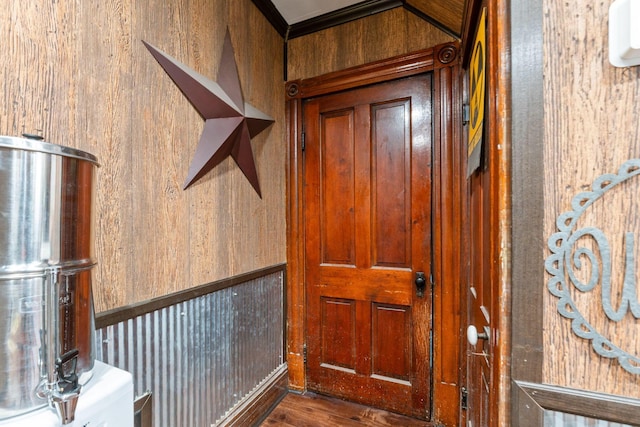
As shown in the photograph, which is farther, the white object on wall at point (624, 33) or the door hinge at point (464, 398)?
the door hinge at point (464, 398)

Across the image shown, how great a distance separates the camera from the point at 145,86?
1.16 metres

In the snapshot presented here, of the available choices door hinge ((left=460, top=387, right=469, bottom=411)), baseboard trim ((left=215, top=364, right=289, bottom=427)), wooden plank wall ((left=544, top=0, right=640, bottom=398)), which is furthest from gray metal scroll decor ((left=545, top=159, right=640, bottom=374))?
baseboard trim ((left=215, top=364, right=289, bottom=427))

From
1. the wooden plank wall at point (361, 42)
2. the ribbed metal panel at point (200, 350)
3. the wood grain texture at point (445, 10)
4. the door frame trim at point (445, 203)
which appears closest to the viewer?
the ribbed metal panel at point (200, 350)

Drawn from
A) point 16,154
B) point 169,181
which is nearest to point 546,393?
point 16,154

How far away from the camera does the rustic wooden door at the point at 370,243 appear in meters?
1.84

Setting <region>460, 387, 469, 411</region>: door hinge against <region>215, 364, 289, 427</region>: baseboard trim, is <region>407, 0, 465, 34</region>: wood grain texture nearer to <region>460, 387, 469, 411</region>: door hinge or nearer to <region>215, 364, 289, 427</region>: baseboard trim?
<region>460, 387, 469, 411</region>: door hinge

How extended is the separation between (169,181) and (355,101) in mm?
1372

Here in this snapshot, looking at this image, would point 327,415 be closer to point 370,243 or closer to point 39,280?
point 370,243

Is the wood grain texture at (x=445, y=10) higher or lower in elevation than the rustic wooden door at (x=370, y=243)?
higher

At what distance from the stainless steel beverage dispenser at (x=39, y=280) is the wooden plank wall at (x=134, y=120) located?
411mm

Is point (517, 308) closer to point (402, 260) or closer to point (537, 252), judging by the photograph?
point (537, 252)

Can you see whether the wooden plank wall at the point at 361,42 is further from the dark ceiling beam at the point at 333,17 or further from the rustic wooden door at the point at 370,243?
the rustic wooden door at the point at 370,243

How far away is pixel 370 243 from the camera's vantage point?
1.96m

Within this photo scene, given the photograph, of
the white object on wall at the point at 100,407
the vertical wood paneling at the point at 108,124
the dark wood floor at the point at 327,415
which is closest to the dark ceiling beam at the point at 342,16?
the vertical wood paneling at the point at 108,124
